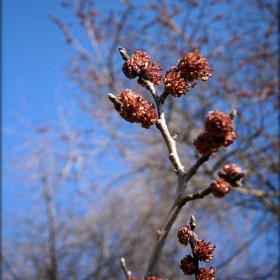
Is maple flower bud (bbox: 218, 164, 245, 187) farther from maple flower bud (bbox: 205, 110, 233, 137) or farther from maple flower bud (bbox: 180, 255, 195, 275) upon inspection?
maple flower bud (bbox: 180, 255, 195, 275)

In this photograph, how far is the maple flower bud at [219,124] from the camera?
3.21ft

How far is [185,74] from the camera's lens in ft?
4.26

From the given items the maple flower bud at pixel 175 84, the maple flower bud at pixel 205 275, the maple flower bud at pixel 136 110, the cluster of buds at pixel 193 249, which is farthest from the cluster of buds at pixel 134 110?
the maple flower bud at pixel 205 275

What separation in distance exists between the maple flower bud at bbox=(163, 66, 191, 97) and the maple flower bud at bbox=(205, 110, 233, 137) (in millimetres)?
289

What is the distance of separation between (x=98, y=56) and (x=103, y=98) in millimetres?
1091

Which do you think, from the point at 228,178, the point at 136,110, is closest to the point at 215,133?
the point at 228,178

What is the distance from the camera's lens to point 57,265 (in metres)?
5.80

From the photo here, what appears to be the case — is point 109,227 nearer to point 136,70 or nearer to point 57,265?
point 57,265

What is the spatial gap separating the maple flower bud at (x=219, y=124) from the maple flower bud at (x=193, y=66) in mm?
340

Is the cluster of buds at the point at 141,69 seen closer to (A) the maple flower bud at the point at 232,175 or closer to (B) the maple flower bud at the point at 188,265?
(A) the maple flower bud at the point at 232,175

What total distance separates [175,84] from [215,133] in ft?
1.11

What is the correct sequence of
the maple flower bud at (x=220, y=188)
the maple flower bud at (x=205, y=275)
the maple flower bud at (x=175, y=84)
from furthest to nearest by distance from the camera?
the maple flower bud at (x=175, y=84) < the maple flower bud at (x=205, y=275) < the maple flower bud at (x=220, y=188)

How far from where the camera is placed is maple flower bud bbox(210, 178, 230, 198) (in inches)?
36.9

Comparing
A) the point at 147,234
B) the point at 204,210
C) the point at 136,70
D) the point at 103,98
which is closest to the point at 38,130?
the point at 103,98
